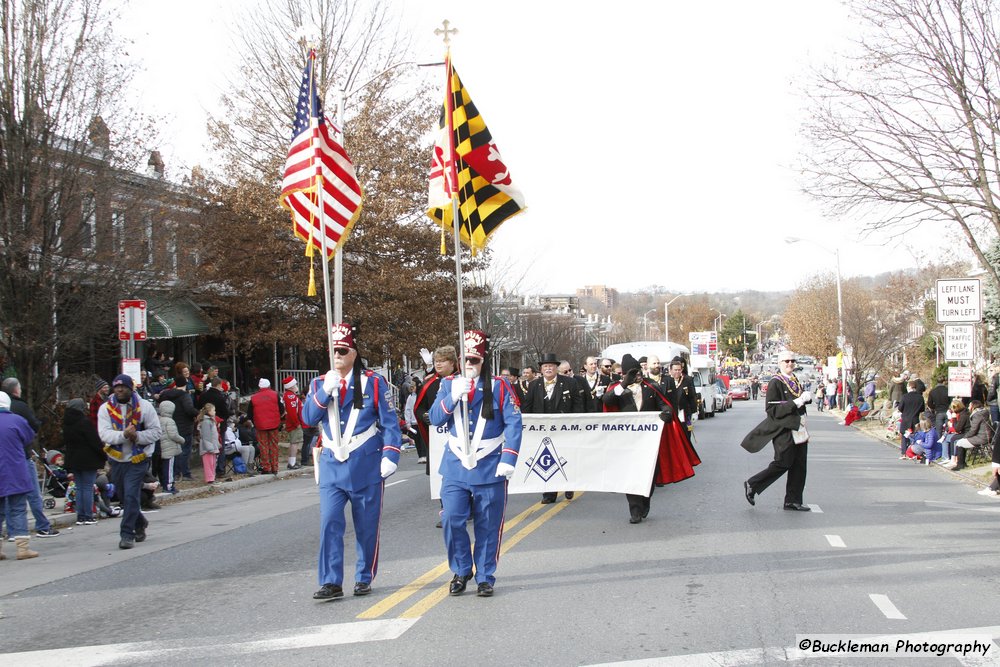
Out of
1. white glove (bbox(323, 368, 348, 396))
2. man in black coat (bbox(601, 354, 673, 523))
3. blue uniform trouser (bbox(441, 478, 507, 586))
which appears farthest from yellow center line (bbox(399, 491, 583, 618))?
white glove (bbox(323, 368, 348, 396))

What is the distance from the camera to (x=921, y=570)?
840cm

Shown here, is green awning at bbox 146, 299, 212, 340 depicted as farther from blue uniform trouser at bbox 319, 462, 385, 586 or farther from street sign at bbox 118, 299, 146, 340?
blue uniform trouser at bbox 319, 462, 385, 586

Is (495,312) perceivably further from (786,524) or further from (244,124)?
(786,524)

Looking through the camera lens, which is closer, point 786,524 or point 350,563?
point 350,563

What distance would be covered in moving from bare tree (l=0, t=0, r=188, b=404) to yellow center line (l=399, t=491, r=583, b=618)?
29.9ft

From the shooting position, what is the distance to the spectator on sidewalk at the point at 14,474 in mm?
9844

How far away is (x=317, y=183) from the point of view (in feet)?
32.0

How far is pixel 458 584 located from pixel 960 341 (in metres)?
14.7

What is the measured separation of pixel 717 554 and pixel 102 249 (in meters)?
12.1

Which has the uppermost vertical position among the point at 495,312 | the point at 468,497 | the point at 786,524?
the point at 495,312

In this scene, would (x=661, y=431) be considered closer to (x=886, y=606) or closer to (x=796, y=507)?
(x=796, y=507)

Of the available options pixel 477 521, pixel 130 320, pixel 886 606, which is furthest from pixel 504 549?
pixel 130 320

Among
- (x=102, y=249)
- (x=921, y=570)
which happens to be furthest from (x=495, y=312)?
(x=921, y=570)

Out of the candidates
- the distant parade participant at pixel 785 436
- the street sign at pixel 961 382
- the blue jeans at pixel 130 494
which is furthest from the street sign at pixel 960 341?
the blue jeans at pixel 130 494
